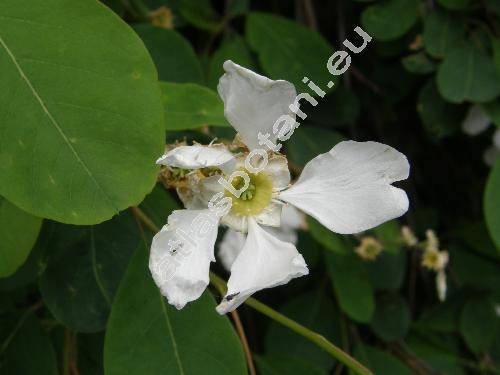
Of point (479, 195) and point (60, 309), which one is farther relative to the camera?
point (479, 195)

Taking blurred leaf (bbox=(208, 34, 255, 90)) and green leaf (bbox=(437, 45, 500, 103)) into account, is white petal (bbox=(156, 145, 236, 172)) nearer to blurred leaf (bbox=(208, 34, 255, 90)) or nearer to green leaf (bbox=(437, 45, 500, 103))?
blurred leaf (bbox=(208, 34, 255, 90))

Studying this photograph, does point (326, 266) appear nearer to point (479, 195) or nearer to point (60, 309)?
point (479, 195)

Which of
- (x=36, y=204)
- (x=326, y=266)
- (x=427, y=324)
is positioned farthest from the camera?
(x=427, y=324)

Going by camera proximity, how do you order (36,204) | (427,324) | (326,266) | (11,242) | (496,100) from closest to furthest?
(36,204), (11,242), (496,100), (326,266), (427,324)

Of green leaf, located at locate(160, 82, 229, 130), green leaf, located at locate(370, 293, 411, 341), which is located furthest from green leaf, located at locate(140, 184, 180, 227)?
green leaf, located at locate(370, 293, 411, 341)

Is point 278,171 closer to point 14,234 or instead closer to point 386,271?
point 14,234

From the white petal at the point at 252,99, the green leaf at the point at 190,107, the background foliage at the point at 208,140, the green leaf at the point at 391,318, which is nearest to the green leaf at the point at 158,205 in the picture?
the background foliage at the point at 208,140

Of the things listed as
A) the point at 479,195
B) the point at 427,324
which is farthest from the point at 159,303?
the point at 479,195
